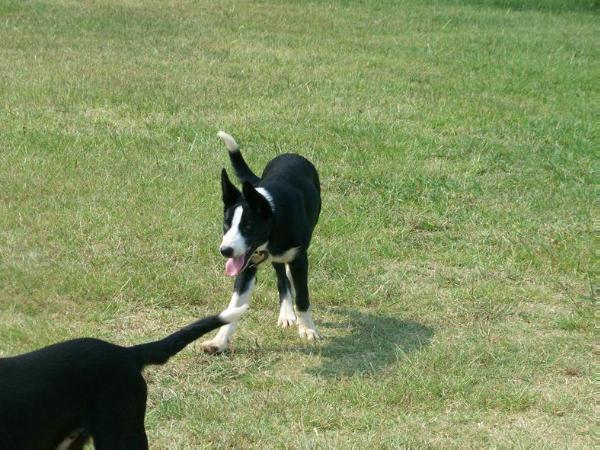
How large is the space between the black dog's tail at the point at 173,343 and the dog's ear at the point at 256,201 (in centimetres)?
133

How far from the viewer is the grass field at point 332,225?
5555 mm

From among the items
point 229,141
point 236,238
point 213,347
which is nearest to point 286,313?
point 213,347

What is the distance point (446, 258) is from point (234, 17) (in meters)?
9.86

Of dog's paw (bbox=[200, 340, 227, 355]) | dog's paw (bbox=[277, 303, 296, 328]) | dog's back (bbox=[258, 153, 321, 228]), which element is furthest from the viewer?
dog's paw (bbox=[277, 303, 296, 328])

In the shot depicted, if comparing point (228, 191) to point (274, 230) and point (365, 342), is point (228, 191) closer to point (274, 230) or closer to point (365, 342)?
point (274, 230)

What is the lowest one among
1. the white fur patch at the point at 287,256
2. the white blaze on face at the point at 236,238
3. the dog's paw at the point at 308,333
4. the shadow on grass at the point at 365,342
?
the shadow on grass at the point at 365,342

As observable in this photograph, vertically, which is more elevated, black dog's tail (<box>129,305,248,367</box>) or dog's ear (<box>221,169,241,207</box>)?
dog's ear (<box>221,169,241,207</box>)

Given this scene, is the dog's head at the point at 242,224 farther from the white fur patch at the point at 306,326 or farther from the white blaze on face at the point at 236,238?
the white fur patch at the point at 306,326

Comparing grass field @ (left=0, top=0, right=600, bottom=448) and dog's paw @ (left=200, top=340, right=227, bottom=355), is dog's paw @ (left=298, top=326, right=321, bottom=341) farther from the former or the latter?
dog's paw @ (left=200, top=340, right=227, bottom=355)

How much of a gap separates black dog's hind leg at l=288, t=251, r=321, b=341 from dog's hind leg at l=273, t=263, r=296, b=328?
0.14m

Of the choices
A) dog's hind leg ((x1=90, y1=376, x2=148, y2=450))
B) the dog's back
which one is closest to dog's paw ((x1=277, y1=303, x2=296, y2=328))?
the dog's back

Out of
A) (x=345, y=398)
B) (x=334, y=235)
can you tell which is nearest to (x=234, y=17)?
(x=334, y=235)

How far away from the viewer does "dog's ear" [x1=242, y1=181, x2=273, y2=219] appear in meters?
5.73

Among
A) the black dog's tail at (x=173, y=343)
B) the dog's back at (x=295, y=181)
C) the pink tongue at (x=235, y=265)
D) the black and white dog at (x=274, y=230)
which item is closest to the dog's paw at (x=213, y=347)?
the black and white dog at (x=274, y=230)
